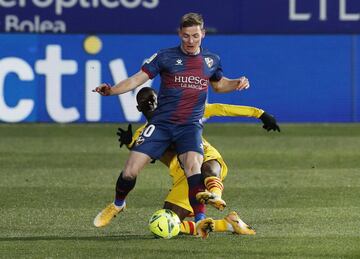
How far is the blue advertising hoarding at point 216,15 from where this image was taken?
26.8m

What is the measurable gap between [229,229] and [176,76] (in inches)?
53.0

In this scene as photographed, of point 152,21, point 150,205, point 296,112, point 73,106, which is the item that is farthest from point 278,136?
point 150,205

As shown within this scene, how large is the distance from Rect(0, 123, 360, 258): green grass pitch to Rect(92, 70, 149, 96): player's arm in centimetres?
120

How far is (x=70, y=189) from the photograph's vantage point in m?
15.0

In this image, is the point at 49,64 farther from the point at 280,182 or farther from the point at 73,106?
the point at 280,182

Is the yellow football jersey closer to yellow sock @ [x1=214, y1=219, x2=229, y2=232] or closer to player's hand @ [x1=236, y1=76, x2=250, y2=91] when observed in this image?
player's hand @ [x1=236, y1=76, x2=250, y2=91]

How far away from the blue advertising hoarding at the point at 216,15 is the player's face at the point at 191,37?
1547 centimetres

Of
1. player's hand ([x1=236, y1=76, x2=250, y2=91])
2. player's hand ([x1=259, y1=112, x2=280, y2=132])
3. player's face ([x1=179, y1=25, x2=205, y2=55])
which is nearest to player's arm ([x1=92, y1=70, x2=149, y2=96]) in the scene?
player's face ([x1=179, y1=25, x2=205, y2=55])

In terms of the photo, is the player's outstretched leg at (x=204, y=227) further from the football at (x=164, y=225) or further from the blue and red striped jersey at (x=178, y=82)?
the blue and red striped jersey at (x=178, y=82)

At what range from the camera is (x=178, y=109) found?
446 inches

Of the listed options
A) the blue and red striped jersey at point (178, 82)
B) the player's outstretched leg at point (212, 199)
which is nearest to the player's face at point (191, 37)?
the blue and red striped jersey at point (178, 82)

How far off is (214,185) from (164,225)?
0.57 m

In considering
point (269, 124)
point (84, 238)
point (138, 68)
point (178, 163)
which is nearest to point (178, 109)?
point (178, 163)

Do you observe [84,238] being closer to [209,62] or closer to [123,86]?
[123,86]
